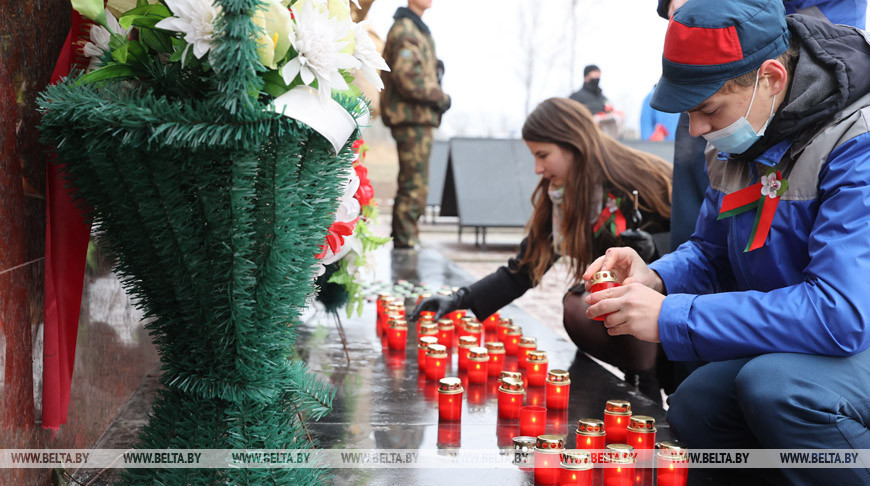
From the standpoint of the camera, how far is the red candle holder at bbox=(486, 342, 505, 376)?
308 cm

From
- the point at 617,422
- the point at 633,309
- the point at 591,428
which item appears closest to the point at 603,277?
the point at 633,309

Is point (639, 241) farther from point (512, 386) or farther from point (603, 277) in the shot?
point (603, 277)

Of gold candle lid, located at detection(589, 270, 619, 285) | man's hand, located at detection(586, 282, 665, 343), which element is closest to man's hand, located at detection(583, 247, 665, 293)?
gold candle lid, located at detection(589, 270, 619, 285)

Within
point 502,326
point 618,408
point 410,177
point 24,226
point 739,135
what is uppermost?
point 410,177

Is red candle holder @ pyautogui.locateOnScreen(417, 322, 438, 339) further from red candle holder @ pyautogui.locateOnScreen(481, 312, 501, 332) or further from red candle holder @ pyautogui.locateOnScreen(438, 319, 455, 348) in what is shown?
red candle holder @ pyautogui.locateOnScreen(481, 312, 501, 332)

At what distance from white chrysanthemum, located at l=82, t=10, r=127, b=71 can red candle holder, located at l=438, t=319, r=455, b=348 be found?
2.14 metres

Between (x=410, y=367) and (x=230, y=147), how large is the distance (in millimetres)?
1946

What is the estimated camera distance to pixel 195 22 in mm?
1430

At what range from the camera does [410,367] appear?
3215 mm

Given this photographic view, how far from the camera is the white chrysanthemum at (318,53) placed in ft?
4.94

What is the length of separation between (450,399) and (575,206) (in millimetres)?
1334

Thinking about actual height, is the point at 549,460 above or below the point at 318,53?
below

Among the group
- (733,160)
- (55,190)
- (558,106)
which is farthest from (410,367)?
(55,190)

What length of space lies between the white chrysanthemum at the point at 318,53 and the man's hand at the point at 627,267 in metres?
1.04
